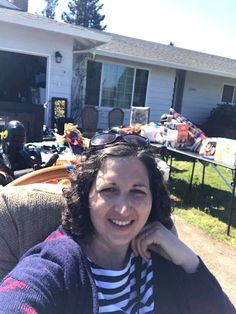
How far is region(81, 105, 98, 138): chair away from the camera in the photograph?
11.2 meters

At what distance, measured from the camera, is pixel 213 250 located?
4449mm

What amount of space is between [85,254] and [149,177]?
0.44m

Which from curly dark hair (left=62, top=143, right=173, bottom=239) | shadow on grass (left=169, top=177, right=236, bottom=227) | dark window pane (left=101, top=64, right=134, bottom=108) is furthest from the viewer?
dark window pane (left=101, top=64, right=134, bottom=108)

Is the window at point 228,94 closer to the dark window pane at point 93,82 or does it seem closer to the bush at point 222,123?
the bush at point 222,123

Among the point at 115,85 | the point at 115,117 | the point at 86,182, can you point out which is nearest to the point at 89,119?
the point at 115,117

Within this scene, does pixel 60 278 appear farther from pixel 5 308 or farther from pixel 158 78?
pixel 158 78

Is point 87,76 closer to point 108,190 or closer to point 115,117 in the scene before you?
point 115,117

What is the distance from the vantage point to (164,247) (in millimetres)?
1604

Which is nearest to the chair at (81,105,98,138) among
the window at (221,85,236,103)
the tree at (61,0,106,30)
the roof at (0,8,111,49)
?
the roof at (0,8,111,49)

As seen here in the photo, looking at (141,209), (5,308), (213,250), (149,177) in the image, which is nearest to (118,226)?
(141,209)

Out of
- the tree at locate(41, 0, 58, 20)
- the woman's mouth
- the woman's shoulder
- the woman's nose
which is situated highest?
the tree at locate(41, 0, 58, 20)

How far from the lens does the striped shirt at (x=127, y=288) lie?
1430 millimetres

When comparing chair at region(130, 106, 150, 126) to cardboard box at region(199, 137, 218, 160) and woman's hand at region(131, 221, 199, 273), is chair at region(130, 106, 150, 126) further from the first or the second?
woman's hand at region(131, 221, 199, 273)

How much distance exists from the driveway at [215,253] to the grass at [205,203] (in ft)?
0.48
